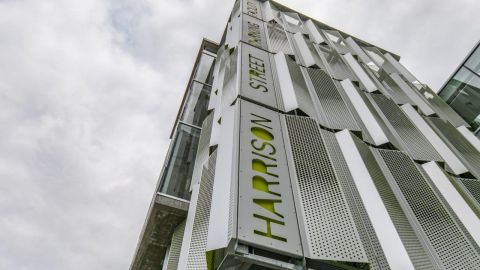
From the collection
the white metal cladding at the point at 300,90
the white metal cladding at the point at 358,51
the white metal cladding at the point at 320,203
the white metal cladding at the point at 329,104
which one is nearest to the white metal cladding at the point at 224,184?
the white metal cladding at the point at 320,203

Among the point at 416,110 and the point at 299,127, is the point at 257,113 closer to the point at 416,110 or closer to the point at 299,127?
the point at 299,127

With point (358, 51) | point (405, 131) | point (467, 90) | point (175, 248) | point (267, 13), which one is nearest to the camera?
point (175, 248)

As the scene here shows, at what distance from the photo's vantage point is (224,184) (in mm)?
5223

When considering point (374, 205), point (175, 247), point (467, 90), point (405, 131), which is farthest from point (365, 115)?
point (467, 90)

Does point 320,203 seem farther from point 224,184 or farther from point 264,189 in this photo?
point 224,184

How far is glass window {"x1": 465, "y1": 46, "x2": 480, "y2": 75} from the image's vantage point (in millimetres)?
14155

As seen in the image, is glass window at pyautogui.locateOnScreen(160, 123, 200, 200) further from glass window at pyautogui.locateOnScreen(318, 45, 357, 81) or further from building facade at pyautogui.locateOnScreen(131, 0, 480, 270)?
glass window at pyautogui.locateOnScreen(318, 45, 357, 81)

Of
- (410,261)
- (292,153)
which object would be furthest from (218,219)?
(410,261)

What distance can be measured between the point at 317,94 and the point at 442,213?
512 centimetres

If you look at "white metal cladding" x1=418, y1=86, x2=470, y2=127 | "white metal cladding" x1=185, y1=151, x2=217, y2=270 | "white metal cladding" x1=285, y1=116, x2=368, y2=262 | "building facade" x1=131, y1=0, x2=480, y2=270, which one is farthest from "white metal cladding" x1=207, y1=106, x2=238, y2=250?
"white metal cladding" x1=418, y1=86, x2=470, y2=127

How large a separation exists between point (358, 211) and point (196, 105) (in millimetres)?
8488

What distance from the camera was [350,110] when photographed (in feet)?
33.5

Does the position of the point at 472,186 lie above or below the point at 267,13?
below

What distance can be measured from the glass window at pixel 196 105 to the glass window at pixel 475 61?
13361 mm
